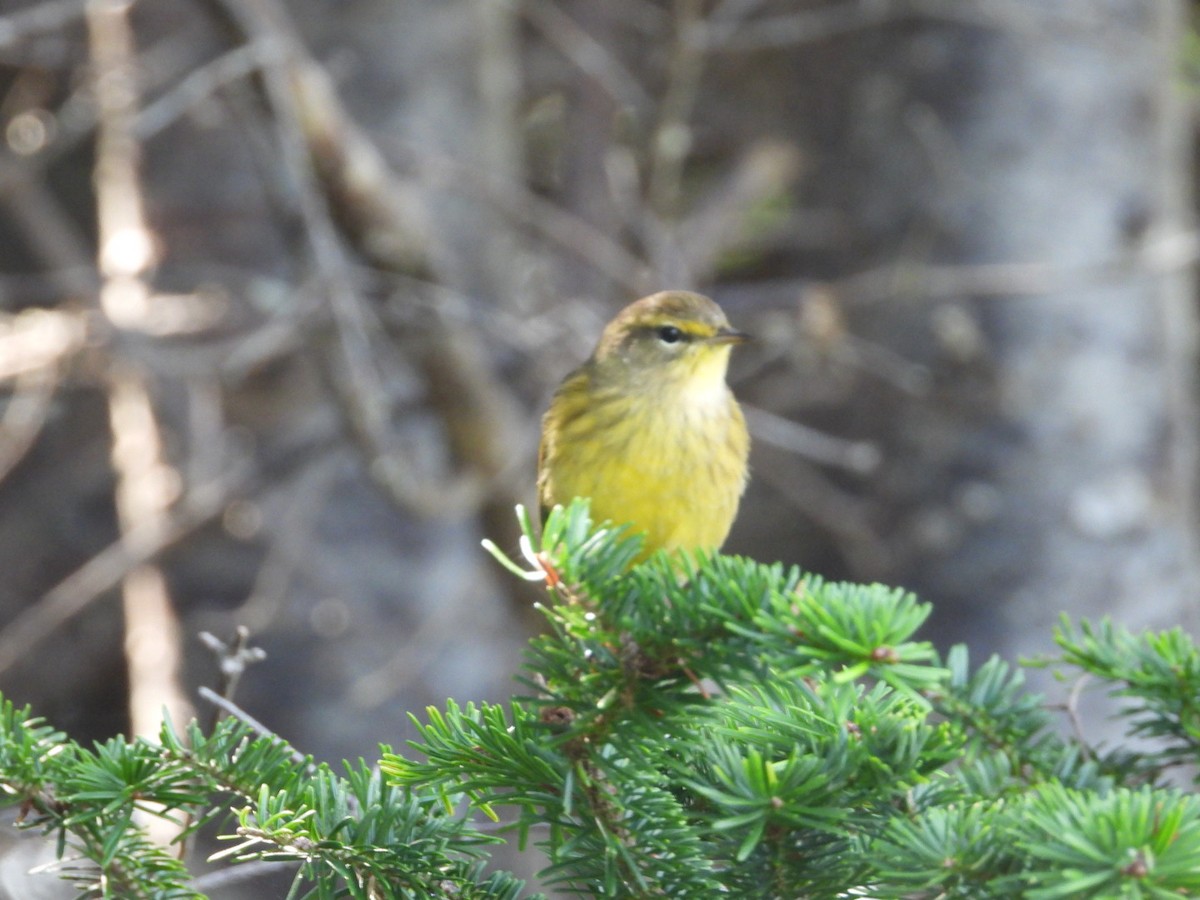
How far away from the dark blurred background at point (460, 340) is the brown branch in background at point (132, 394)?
15 mm

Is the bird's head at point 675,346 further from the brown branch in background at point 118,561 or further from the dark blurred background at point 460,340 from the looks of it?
the brown branch in background at point 118,561

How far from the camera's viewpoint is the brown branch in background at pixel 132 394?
406 cm

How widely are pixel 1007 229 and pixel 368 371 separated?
2435 millimetres

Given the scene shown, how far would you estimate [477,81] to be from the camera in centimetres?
512

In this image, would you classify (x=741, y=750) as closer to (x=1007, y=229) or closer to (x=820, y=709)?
(x=820, y=709)

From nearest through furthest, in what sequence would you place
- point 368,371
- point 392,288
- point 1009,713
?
point 1009,713
point 368,371
point 392,288

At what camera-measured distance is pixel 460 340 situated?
14.4ft

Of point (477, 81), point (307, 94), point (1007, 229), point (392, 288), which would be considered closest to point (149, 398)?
point (392, 288)

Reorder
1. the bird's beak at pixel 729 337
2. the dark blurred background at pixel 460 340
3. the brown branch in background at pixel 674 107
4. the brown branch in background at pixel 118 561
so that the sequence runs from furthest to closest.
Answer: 1. the brown branch in background at pixel 674 107
2. the dark blurred background at pixel 460 340
3. the brown branch in background at pixel 118 561
4. the bird's beak at pixel 729 337

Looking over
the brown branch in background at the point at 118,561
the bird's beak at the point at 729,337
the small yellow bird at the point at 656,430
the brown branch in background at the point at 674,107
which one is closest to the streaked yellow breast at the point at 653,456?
the small yellow bird at the point at 656,430

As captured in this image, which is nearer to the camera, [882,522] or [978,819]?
[978,819]

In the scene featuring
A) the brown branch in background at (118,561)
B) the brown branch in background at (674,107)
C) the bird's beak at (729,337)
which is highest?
the brown branch in background at (674,107)

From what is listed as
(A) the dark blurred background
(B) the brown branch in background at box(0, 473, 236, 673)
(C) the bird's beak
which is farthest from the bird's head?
(B) the brown branch in background at box(0, 473, 236, 673)

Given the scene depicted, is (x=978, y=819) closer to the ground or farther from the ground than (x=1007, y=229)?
closer to the ground
